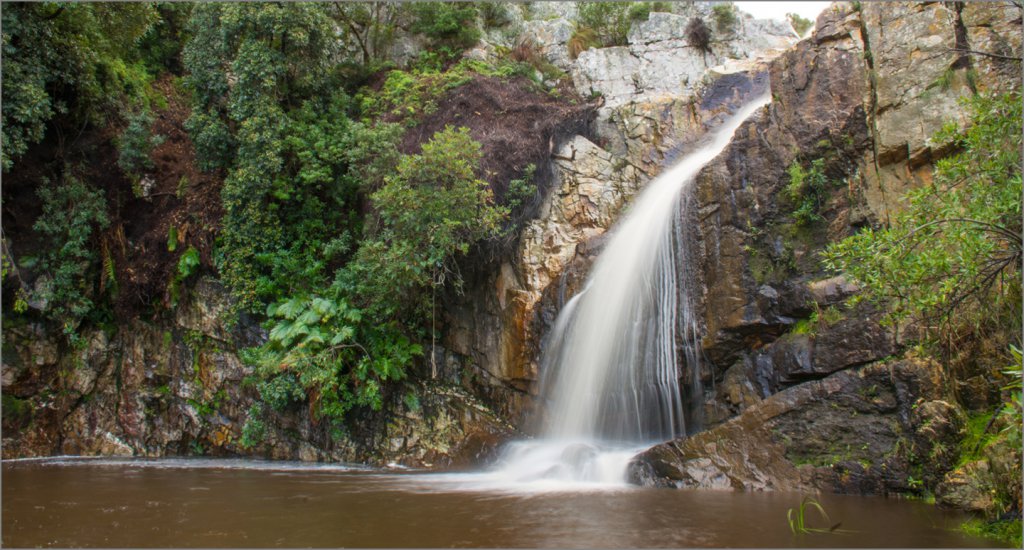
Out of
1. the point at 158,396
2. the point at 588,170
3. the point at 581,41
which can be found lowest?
the point at 158,396

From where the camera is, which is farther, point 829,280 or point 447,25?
point 447,25

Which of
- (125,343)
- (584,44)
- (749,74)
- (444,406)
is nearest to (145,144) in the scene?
(125,343)

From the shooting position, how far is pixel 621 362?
986cm

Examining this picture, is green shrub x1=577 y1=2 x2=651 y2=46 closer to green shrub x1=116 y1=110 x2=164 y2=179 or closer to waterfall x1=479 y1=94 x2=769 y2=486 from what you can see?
waterfall x1=479 y1=94 x2=769 y2=486

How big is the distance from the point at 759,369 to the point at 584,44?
12.9 meters

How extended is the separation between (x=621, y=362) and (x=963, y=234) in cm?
542

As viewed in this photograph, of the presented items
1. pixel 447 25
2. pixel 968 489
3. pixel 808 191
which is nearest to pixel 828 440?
pixel 968 489

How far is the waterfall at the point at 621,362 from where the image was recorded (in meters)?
9.12

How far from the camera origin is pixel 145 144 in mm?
14508

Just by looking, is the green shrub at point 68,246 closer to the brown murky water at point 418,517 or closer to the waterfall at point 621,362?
the brown murky water at point 418,517

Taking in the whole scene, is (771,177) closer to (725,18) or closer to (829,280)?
(829,280)

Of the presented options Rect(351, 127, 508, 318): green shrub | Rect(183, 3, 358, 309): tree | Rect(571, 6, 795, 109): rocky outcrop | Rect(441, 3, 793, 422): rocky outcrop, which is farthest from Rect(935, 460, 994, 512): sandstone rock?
Rect(571, 6, 795, 109): rocky outcrop

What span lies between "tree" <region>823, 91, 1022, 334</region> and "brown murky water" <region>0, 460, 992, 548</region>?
6.98 ft

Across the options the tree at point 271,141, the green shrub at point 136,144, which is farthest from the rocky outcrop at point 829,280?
the green shrub at point 136,144
